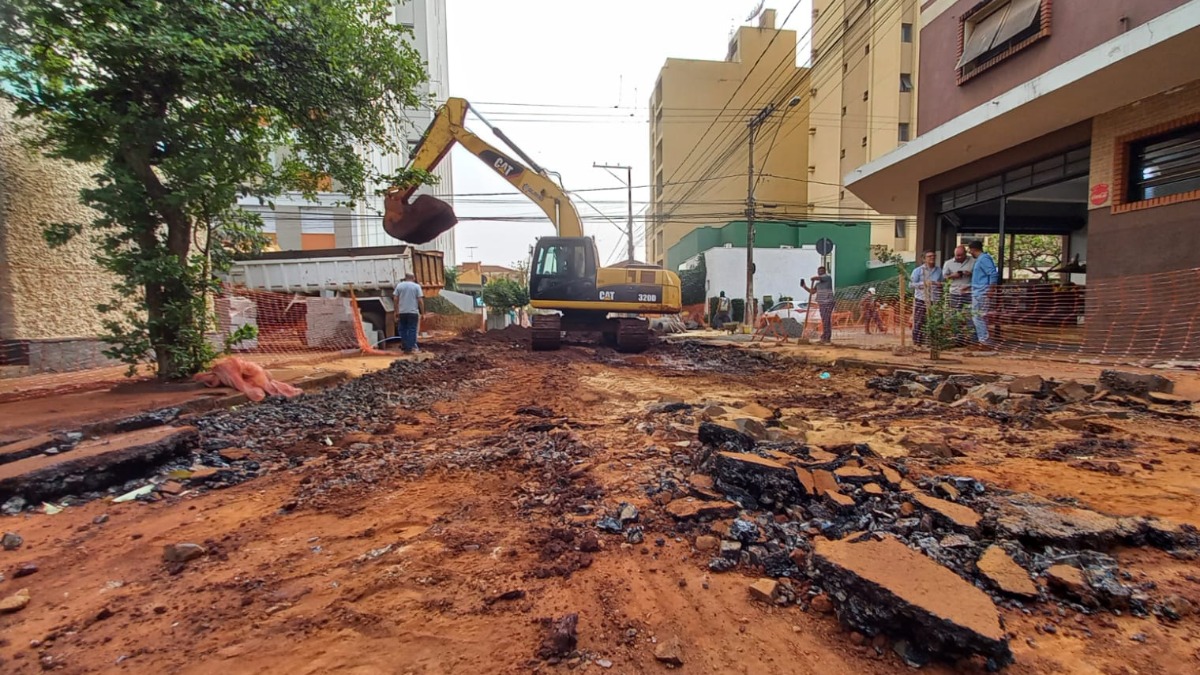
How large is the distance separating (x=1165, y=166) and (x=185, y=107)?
40.8 ft

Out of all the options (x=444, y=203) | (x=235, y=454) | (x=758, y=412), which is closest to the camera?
(x=235, y=454)

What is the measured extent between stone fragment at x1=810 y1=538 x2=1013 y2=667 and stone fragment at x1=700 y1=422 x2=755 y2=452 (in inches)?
51.6

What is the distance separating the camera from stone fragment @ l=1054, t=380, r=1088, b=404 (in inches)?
191

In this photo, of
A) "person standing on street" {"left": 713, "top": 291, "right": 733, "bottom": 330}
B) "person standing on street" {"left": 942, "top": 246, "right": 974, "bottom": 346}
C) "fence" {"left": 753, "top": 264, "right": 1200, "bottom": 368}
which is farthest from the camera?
"person standing on street" {"left": 713, "top": 291, "right": 733, "bottom": 330}

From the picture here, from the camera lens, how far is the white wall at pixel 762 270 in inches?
1154

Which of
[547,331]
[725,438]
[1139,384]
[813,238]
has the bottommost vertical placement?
[725,438]

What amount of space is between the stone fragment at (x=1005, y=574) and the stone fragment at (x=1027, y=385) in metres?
3.95

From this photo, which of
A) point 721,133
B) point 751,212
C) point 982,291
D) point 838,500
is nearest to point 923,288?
point 982,291

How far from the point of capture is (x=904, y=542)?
2.21 meters

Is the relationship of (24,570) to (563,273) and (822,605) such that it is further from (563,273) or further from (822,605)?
(563,273)

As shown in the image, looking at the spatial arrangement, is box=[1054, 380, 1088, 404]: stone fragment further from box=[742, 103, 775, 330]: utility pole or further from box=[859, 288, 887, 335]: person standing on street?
box=[742, 103, 775, 330]: utility pole

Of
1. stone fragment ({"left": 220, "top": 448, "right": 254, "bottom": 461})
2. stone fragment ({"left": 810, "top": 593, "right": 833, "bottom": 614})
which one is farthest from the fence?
stone fragment ({"left": 220, "top": 448, "right": 254, "bottom": 461})

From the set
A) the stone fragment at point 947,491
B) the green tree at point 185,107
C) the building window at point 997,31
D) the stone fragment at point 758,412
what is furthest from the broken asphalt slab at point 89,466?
the building window at point 997,31

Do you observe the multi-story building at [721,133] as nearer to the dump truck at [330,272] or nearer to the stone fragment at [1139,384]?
the dump truck at [330,272]
